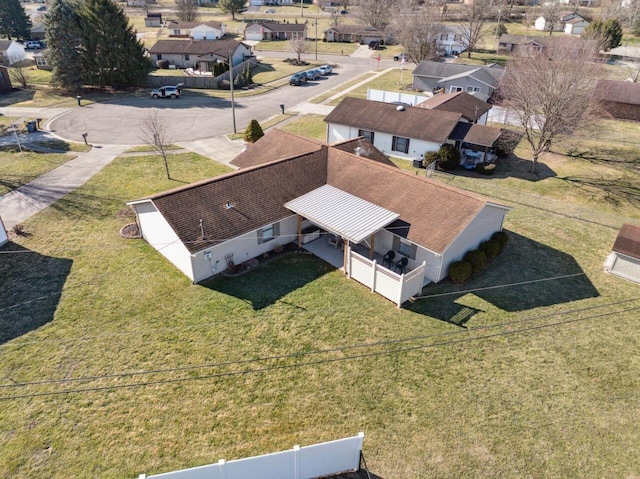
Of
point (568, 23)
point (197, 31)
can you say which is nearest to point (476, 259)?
point (197, 31)

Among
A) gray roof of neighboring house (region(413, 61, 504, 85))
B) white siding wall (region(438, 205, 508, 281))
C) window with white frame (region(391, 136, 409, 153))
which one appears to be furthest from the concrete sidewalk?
gray roof of neighboring house (region(413, 61, 504, 85))

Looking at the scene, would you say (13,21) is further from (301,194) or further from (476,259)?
(476,259)

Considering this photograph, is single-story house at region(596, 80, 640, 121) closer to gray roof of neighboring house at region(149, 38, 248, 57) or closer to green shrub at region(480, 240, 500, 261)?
green shrub at region(480, 240, 500, 261)

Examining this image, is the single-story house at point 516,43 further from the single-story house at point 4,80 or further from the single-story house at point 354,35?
the single-story house at point 4,80

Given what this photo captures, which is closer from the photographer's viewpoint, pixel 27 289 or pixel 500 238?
pixel 27 289

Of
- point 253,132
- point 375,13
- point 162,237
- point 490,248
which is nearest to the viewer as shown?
point 162,237

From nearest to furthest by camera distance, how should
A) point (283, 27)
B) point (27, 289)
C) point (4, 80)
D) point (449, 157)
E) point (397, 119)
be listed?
point (27, 289)
point (449, 157)
point (397, 119)
point (4, 80)
point (283, 27)

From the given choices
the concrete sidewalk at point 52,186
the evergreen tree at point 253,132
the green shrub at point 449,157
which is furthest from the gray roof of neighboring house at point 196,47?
the green shrub at point 449,157

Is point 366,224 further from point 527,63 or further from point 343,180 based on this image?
point 527,63
